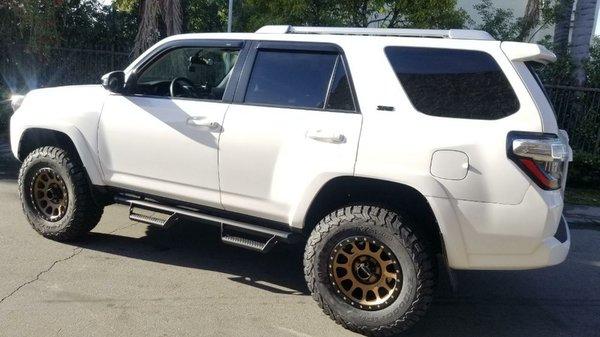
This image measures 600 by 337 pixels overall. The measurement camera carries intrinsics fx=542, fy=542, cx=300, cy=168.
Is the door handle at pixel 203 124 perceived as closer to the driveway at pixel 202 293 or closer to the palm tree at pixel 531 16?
the driveway at pixel 202 293

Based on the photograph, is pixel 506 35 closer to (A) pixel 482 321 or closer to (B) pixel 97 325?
(A) pixel 482 321

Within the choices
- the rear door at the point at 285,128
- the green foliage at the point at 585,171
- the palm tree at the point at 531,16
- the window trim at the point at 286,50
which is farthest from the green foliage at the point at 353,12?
the rear door at the point at 285,128

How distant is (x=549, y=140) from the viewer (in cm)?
A: 310

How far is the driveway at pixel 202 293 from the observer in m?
3.54

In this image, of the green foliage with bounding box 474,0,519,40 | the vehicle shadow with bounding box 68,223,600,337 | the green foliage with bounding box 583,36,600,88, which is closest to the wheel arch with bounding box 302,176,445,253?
the vehicle shadow with bounding box 68,223,600,337

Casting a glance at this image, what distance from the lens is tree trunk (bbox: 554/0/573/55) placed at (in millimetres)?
10438

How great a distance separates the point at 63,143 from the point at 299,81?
7.64 ft

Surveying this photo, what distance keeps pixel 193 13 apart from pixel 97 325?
10581 millimetres

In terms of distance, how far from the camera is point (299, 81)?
3.88 metres

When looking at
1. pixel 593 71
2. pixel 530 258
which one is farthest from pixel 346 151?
pixel 593 71

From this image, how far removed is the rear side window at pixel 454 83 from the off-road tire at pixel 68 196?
2888 millimetres

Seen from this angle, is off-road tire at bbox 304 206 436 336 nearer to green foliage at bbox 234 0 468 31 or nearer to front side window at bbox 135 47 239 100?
front side window at bbox 135 47 239 100

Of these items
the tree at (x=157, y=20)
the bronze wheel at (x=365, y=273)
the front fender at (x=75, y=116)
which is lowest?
the bronze wheel at (x=365, y=273)

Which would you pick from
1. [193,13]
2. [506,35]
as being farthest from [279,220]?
[193,13]
